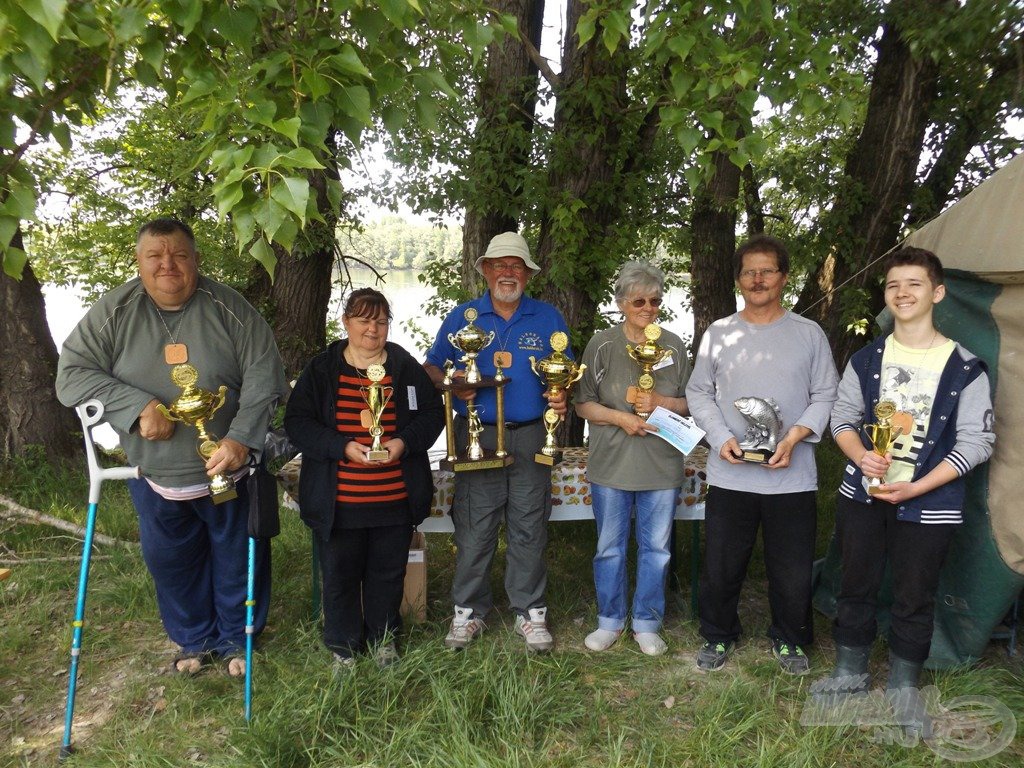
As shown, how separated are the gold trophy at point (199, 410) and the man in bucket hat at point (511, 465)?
3.46 ft

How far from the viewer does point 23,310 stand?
6.00 metres

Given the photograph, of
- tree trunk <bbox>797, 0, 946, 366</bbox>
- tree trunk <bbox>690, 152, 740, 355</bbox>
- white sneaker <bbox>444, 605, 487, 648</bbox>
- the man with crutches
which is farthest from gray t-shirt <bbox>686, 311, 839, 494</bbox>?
tree trunk <bbox>690, 152, 740, 355</bbox>

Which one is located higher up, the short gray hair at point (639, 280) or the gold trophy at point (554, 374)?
the short gray hair at point (639, 280)

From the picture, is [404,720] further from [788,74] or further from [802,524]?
[788,74]

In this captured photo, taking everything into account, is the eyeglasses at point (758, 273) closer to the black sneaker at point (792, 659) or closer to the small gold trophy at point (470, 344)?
the small gold trophy at point (470, 344)

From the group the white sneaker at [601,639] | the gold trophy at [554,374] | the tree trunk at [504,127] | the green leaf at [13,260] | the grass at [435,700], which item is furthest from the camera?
the tree trunk at [504,127]

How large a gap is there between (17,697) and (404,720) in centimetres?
193

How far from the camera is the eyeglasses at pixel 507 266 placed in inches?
143

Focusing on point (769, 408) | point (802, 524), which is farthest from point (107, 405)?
point (802, 524)

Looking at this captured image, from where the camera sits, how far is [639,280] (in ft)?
11.7

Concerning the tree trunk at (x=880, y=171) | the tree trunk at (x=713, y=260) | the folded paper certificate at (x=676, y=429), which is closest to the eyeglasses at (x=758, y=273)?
the folded paper certificate at (x=676, y=429)

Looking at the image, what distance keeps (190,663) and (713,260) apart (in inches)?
240

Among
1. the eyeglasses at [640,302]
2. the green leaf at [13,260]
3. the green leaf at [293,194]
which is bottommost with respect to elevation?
the eyeglasses at [640,302]

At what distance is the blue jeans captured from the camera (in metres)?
3.68
